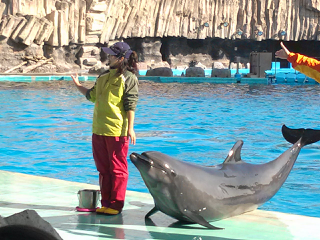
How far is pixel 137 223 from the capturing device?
2.83 meters

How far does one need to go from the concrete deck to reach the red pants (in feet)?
0.36

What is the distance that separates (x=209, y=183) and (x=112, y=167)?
0.56 m

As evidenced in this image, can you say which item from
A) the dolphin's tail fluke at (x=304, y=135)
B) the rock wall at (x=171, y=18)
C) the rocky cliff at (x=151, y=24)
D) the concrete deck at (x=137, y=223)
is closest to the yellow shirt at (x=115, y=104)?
the concrete deck at (x=137, y=223)

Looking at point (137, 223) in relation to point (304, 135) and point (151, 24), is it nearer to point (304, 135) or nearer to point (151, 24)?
point (304, 135)

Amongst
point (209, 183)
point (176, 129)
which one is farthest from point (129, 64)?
point (176, 129)

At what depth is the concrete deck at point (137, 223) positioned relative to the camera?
262cm

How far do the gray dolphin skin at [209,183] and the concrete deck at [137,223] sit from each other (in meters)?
0.07

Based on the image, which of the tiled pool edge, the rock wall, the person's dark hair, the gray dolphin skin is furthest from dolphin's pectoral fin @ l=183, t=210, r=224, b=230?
the rock wall

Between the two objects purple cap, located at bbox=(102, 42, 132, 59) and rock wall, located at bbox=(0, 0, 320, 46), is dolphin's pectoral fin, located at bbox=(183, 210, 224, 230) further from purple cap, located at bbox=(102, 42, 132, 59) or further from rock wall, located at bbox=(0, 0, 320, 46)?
rock wall, located at bbox=(0, 0, 320, 46)

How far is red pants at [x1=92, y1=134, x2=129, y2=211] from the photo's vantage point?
9.80ft

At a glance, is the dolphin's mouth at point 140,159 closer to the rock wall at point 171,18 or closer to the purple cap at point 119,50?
the purple cap at point 119,50

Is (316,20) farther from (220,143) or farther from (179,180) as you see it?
(179,180)

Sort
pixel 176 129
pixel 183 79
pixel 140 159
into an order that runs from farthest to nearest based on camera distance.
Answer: pixel 183 79
pixel 176 129
pixel 140 159

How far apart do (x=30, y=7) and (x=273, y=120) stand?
15.6 metres
